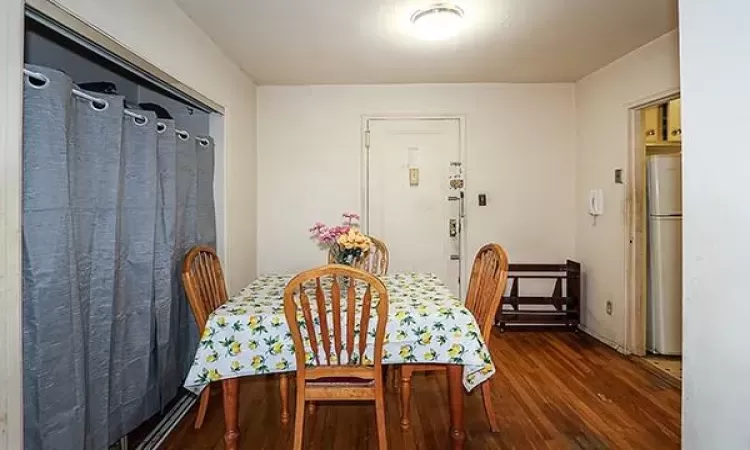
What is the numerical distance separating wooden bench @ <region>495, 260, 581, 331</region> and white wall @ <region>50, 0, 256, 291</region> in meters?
2.34

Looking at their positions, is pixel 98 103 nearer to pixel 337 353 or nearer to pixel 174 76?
pixel 174 76

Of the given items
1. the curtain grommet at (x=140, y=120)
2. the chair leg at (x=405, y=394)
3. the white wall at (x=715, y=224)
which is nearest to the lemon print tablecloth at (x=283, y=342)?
the chair leg at (x=405, y=394)

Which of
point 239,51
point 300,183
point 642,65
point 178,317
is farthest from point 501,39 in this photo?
point 178,317

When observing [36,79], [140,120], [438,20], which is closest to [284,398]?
[140,120]

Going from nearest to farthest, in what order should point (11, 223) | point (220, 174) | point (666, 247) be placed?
point (11, 223), point (220, 174), point (666, 247)

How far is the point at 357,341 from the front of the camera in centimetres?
196

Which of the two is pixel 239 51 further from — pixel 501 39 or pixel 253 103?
pixel 501 39

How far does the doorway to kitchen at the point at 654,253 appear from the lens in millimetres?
3475

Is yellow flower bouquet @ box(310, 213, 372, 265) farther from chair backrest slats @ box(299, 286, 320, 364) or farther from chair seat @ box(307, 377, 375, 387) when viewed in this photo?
chair seat @ box(307, 377, 375, 387)

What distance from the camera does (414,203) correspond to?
436 cm

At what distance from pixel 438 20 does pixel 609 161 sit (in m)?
2.05

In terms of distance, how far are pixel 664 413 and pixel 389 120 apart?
305 centimetres

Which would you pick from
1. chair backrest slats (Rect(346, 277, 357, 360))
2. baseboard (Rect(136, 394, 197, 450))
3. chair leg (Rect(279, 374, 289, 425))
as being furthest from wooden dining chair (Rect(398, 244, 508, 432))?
baseboard (Rect(136, 394, 197, 450))

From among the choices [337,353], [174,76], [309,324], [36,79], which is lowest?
[337,353]
